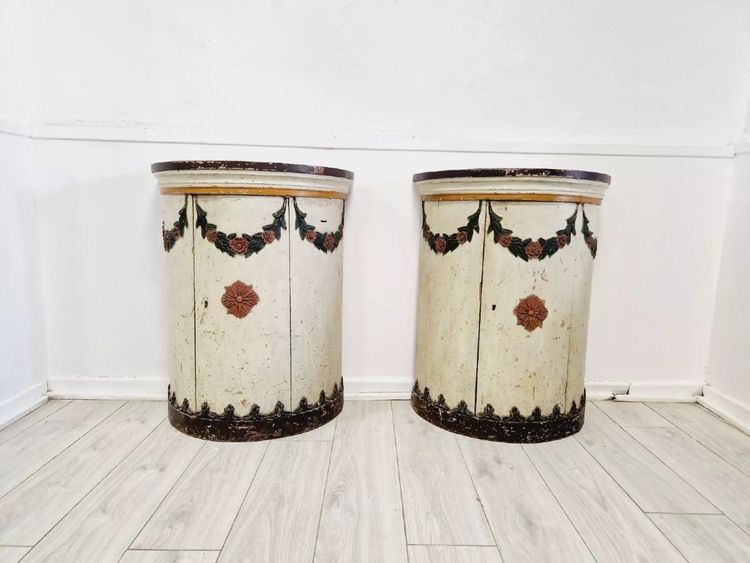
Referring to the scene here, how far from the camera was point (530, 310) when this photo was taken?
4.77 ft

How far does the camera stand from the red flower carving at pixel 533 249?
4.66ft

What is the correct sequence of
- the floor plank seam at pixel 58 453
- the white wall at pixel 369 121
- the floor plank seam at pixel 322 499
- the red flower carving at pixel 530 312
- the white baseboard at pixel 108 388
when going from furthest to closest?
the white baseboard at pixel 108 388
the white wall at pixel 369 121
the red flower carving at pixel 530 312
the floor plank seam at pixel 58 453
the floor plank seam at pixel 322 499

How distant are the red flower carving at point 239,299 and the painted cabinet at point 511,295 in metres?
0.56

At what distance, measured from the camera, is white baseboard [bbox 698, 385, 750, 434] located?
1653 millimetres

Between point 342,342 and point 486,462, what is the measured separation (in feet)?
2.18

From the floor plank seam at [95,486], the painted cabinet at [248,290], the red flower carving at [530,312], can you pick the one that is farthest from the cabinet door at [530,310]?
the floor plank seam at [95,486]

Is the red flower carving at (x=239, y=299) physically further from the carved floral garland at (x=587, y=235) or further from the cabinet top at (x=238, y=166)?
the carved floral garland at (x=587, y=235)

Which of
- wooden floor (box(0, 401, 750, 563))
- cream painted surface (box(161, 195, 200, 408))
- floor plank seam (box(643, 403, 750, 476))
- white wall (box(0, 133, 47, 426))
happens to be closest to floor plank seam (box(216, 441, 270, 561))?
wooden floor (box(0, 401, 750, 563))

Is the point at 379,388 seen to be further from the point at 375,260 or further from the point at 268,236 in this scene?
the point at 268,236

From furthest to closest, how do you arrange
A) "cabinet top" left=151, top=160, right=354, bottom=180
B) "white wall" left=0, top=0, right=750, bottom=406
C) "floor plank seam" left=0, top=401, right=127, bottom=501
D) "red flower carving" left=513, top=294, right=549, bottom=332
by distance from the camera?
1. "white wall" left=0, top=0, right=750, bottom=406
2. "red flower carving" left=513, top=294, right=549, bottom=332
3. "cabinet top" left=151, top=160, right=354, bottom=180
4. "floor plank seam" left=0, top=401, right=127, bottom=501

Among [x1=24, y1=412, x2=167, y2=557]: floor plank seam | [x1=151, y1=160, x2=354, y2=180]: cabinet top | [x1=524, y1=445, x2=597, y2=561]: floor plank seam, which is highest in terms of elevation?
[x1=151, y1=160, x2=354, y2=180]: cabinet top

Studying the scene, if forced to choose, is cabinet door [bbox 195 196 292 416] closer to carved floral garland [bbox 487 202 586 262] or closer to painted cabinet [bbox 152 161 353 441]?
painted cabinet [bbox 152 161 353 441]

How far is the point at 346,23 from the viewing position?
1693mm

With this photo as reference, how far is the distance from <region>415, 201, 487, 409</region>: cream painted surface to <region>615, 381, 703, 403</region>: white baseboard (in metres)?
0.74
